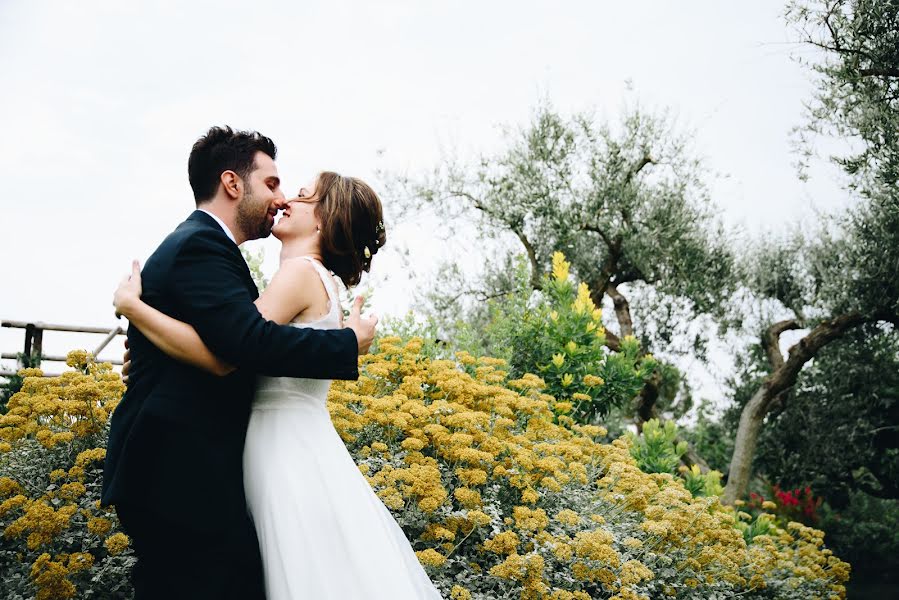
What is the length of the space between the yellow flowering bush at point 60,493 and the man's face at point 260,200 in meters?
1.64

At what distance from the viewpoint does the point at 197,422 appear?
2314 millimetres

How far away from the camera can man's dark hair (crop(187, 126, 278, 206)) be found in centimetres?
269

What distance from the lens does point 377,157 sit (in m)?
14.6

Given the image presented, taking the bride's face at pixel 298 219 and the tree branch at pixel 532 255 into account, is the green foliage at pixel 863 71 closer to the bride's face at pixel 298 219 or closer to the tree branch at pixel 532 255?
the tree branch at pixel 532 255

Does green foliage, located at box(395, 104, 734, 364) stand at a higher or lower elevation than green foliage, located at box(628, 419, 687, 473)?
higher

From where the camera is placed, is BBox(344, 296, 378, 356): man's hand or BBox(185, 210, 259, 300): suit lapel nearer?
BBox(185, 210, 259, 300): suit lapel

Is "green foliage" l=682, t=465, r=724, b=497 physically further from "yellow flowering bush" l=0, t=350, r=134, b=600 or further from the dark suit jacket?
the dark suit jacket

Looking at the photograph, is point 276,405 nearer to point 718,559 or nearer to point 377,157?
point 718,559

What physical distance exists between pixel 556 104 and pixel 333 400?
1119 centimetres

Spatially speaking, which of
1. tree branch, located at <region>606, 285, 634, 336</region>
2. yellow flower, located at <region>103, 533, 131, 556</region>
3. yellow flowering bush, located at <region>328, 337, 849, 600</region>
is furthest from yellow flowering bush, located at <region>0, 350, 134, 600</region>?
tree branch, located at <region>606, 285, 634, 336</region>

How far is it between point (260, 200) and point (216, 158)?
211 millimetres

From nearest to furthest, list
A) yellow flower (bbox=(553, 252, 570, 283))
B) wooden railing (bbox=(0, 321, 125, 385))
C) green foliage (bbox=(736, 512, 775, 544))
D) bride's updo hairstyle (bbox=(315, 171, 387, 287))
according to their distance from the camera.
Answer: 1. bride's updo hairstyle (bbox=(315, 171, 387, 287))
2. green foliage (bbox=(736, 512, 775, 544))
3. yellow flower (bbox=(553, 252, 570, 283))
4. wooden railing (bbox=(0, 321, 125, 385))

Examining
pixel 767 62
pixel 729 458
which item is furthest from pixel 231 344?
pixel 729 458

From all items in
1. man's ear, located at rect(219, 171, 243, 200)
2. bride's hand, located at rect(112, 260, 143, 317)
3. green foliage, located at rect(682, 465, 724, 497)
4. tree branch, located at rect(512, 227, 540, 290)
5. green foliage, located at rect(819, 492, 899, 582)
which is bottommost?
green foliage, located at rect(819, 492, 899, 582)
